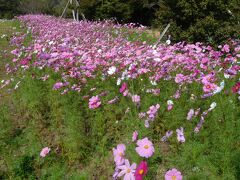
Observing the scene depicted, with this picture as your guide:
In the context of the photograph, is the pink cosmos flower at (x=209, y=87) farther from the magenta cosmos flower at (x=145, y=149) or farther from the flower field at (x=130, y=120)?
the magenta cosmos flower at (x=145, y=149)

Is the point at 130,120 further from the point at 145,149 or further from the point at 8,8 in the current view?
the point at 8,8

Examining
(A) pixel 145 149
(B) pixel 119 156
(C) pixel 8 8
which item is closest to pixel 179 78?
(A) pixel 145 149

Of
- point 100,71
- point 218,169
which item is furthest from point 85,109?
point 218,169

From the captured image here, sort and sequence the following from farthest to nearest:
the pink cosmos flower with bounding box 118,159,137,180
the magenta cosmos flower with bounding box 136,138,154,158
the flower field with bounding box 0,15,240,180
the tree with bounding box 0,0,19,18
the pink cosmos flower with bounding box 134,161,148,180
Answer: the tree with bounding box 0,0,19,18 < the flower field with bounding box 0,15,240,180 < the magenta cosmos flower with bounding box 136,138,154,158 < the pink cosmos flower with bounding box 118,159,137,180 < the pink cosmos flower with bounding box 134,161,148,180

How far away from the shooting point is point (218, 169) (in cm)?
296

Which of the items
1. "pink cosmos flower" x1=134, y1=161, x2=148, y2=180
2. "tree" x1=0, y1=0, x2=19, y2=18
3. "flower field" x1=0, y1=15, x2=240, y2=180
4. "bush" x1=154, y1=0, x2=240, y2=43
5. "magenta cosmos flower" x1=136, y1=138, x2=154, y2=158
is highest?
"pink cosmos flower" x1=134, y1=161, x2=148, y2=180

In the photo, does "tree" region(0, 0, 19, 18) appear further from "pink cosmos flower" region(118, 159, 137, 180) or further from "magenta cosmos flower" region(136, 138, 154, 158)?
"pink cosmos flower" region(118, 159, 137, 180)

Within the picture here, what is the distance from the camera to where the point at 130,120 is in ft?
12.7

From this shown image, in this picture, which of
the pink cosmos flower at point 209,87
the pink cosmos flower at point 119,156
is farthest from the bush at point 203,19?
the pink cosmos flower at point 119,156

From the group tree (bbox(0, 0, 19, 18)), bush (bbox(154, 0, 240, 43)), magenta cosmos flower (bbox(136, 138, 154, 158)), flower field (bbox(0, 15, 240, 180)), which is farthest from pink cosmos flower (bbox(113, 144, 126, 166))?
tree (bbox(0, 0, 19, 18))

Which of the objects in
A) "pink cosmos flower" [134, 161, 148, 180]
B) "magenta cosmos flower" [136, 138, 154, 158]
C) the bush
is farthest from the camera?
the bush

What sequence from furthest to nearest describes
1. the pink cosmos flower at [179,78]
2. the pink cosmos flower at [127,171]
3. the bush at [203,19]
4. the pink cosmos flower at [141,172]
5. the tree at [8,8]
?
the tree at [8,8] < the bush at [203,19] < the pink cosmos flower at [179,78] < the pink cosmos flower at [127,171] < the pink cosmos flower at [141,172]

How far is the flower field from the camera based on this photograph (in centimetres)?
310

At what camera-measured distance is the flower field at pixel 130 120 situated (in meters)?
3.10
